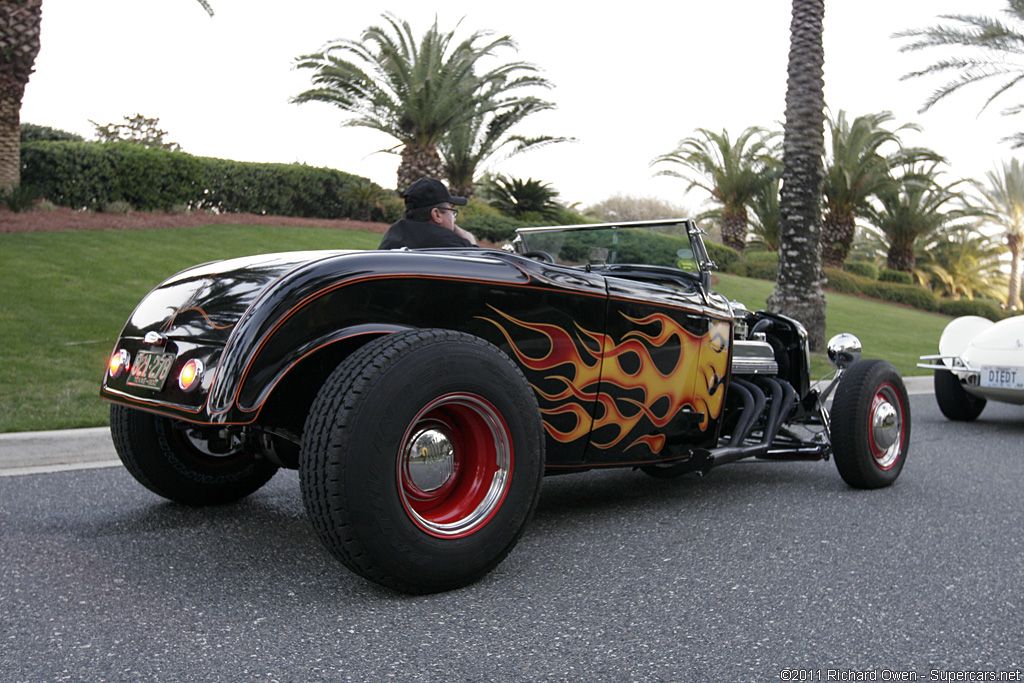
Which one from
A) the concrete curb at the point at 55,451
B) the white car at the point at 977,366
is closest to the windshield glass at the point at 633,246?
the concrete curb at the point at 55,451

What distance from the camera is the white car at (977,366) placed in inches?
272

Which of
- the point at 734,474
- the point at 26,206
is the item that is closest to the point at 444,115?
the point at 26,206

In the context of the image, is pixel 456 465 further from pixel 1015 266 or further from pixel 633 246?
pixel 1015 266

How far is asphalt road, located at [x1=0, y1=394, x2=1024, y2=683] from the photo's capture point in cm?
234

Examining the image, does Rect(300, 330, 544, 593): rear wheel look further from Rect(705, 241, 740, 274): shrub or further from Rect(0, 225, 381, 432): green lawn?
Rect(705, 241, 740, 274): shrub

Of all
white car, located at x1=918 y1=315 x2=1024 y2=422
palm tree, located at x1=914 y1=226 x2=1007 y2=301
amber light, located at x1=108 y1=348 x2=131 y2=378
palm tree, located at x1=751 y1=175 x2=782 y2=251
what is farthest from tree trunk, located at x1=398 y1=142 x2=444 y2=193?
palm tree, located at x1=914 y1=226 x2=1007 y2=301

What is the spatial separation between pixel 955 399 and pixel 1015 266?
36.9 m

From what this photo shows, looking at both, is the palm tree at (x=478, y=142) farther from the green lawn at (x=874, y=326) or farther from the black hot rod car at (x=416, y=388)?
the black hot rod car at (x=416, y=388)

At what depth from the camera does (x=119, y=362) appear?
3.23m

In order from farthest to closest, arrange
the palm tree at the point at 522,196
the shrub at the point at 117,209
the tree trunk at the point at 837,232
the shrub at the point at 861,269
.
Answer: the shrub at the point at 861,269
the tree trunk at the point at 837,232
the palm tree at the point at 522,196
the shrub at the point at 117,209

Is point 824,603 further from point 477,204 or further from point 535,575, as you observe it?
point 477,204

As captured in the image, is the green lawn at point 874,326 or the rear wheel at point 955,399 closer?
the rear wheel at point 955,399

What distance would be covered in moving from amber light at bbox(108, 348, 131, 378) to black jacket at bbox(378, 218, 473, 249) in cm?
118

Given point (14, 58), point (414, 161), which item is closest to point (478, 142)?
point (414, 161)
